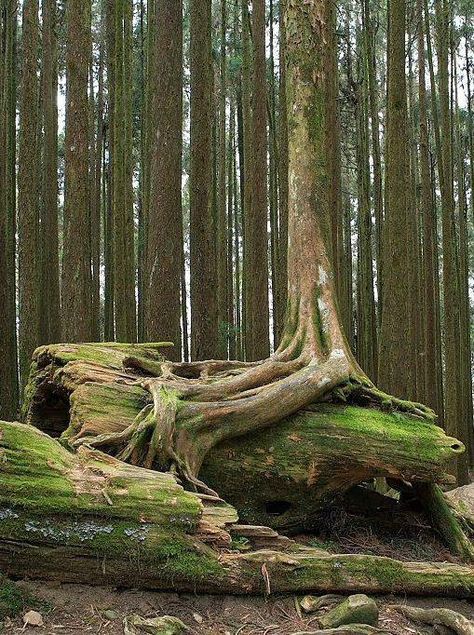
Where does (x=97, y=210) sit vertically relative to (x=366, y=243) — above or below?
above

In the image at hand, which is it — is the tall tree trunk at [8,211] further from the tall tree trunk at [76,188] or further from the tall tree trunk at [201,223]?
the tall tree trunk at [201,223]

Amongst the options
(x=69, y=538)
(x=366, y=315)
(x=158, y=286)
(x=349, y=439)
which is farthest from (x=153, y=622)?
(x=366, y=315)

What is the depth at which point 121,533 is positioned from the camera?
295 cm

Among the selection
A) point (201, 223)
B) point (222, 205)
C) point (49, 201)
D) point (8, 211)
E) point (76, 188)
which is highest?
point (222, 205)

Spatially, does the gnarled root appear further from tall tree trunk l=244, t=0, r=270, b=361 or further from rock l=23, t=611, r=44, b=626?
tall tree trunk l=244, t=0, r=270, b=361

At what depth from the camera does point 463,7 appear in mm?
17625

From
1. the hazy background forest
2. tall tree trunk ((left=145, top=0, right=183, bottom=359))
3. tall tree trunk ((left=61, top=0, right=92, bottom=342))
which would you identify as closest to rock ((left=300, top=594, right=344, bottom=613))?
the hazy background forest

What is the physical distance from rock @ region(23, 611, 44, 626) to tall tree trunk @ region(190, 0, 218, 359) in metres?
5.33

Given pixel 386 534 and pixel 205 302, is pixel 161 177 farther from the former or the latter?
pixel 386 534

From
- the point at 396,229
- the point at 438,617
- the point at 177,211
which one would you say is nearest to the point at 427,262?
the point at 396,229

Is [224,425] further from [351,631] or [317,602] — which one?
[351,631]

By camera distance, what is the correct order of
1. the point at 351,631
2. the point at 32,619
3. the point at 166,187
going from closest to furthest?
1. the point at 32,619
2. the point at 351,631
3. the point at 166,187

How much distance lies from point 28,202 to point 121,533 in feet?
27.6

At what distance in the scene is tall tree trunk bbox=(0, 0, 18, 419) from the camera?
29.3 ft
